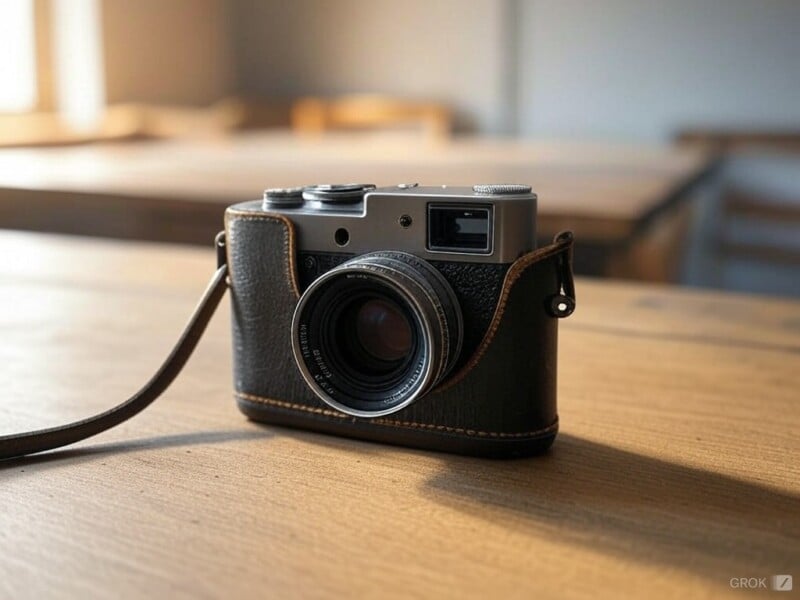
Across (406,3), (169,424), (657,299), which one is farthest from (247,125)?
(169,424)

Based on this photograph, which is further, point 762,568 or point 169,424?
point 169,424

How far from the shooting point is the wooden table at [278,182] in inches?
45.1

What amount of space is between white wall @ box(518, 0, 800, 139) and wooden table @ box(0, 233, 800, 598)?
2.50m

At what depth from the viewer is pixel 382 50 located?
3574 millimetres

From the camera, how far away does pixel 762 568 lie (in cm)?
39

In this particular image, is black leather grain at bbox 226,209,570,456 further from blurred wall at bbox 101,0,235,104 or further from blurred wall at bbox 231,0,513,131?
blurred wall at bbox 231,0,513,131

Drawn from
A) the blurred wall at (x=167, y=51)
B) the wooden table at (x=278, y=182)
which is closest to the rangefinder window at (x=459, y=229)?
the wooden table at (x=278, y=182)

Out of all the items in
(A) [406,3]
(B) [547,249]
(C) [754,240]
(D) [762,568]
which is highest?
(A) [406,3]

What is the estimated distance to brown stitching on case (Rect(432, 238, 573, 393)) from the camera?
475 mm

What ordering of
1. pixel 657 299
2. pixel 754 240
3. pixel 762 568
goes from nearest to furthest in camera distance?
pixel 762 568 < pixel 657 299 < pixel 754 240

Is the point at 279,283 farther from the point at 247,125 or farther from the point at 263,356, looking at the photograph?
the point at 247,125

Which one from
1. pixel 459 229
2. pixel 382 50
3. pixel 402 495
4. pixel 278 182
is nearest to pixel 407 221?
pixel 459 229

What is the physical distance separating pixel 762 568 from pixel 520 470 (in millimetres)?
128

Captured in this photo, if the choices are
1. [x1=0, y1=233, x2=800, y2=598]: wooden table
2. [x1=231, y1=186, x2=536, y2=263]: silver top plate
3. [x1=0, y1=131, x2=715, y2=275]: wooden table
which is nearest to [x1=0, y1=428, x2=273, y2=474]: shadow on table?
[x1=0, y1=233, x2=800, y2=598]: wooden table
